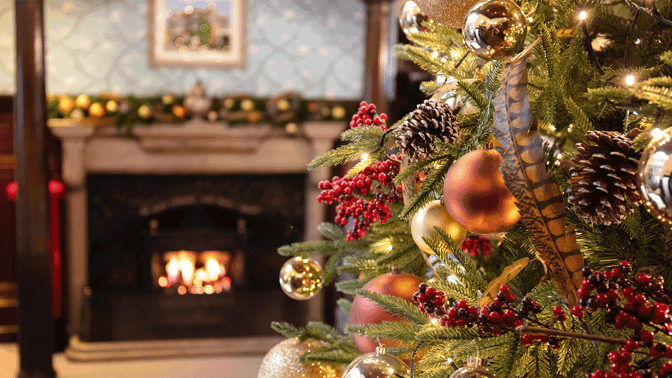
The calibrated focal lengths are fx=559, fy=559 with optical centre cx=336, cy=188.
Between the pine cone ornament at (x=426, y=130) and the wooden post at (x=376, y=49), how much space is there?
2.37 metres

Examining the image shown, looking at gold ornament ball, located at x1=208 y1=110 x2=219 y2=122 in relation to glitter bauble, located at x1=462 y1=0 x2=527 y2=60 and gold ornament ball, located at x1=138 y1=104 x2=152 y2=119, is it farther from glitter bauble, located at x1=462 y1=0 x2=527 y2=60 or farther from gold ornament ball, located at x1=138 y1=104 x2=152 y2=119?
glitter bauble, located at x1=462 y1=0 x2=527 y2=60

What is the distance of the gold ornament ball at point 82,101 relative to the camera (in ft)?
9.43

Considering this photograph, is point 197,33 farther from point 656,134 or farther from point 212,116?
point 656,134

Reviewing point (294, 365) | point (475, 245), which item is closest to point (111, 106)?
point (294, 365)

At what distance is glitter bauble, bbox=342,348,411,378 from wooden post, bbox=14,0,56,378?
7.56ft

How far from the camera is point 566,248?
0.47 metres

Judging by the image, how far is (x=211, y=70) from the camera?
3213 mm

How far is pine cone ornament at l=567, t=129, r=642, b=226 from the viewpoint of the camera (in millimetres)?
433

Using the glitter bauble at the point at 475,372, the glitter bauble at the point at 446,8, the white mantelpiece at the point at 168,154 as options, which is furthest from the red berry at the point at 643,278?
the white mantelpiece at the point at 168,154

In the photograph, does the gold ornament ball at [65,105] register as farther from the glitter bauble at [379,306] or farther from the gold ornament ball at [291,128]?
the glitter bauble at [379,306]

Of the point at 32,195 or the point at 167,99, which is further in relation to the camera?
the point at 167,99

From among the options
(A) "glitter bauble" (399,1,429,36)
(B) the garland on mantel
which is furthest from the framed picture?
(A) "glitter bauble" (399,1,429,36)

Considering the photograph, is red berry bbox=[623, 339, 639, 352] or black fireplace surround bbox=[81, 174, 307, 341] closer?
red berry bbox=[623, 339, 639, 352]

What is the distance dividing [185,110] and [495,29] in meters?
2.68
